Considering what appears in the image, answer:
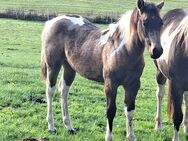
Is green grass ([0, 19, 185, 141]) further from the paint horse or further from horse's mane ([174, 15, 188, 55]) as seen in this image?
horse's mane ([174, 15, 188, 55])

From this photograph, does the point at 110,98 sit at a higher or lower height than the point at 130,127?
higher

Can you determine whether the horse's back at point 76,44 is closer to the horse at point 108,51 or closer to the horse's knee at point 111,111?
the horse at point 108,51

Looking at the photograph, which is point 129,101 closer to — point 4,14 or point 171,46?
point 171,46

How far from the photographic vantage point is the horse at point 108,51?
643 cm

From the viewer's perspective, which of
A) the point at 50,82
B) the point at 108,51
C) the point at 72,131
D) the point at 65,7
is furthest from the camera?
the point at 65,7

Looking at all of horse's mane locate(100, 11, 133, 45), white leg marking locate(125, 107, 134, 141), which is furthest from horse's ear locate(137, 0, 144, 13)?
white leg marking locate(125, 107, 134, 141)

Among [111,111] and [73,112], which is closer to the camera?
[111,111]

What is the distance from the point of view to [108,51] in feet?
23.9

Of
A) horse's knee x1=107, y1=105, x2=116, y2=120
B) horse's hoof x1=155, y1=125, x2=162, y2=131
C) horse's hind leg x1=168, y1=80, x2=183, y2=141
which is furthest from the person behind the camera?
horse's hoof x1=155, y1=125, x2=162, y2=131

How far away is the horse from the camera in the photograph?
6430 millimetres

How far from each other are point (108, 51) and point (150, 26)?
125cm

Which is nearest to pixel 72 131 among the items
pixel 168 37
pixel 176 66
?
pixel 176 66

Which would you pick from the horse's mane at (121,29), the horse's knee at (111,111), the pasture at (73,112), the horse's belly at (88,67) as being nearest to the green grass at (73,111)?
the pasture at (73,112)

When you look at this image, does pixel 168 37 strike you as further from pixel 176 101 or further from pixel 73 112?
pixel 73 112
